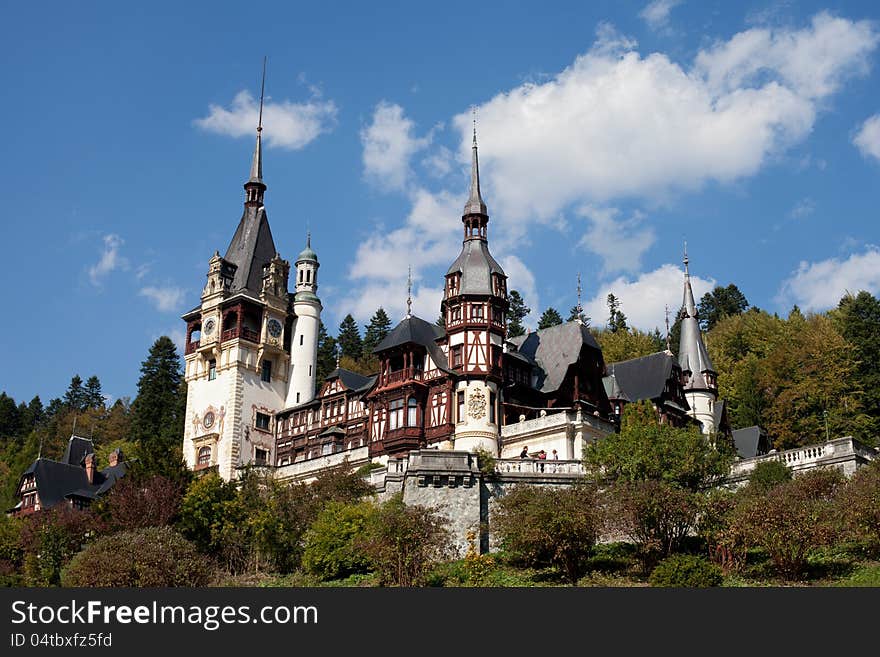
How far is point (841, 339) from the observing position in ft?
235

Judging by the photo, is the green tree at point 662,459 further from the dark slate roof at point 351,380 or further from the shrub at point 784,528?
the dark slate roof at point 351,380

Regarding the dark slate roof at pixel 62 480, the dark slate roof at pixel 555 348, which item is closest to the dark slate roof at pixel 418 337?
the dark slate roof at pixel 555 348

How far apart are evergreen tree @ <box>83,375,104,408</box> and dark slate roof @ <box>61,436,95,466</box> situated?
45395 millimetres

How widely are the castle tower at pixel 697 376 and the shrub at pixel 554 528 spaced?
111ft

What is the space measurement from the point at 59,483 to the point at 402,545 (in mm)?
45199

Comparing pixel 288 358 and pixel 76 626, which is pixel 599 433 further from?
pixel 76 626

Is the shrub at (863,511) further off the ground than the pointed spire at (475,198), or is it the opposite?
the pointed spire at (475,198)

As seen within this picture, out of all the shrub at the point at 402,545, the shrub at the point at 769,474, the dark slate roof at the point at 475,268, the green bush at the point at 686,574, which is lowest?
the green bush at the point at 686,574

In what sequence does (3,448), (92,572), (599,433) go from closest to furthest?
(92,572) → (599,433) → (3,448)

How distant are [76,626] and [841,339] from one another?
58.4m

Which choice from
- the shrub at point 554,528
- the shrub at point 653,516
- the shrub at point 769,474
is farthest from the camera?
the shrub at point 769,474

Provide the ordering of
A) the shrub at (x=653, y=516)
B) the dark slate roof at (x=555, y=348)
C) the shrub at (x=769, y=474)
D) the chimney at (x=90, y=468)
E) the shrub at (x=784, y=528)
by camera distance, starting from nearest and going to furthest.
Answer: the shrub at (x=784, y=528) < the shrub at (x=653, y=516) < the shrub at (x=769, y=474) < the dark slate roof at (x=555, y=348) < the chimney at (x=90, y=468)

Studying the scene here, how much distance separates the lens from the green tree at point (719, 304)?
114 meters

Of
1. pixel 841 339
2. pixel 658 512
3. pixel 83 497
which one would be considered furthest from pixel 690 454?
pixel 83 497
